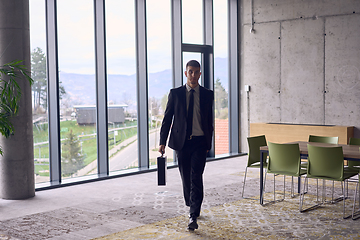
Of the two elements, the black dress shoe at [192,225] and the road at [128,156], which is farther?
the road at [128,156]

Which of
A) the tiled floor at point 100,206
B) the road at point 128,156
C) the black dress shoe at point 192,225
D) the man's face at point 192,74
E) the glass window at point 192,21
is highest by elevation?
the glass window at point 192,21

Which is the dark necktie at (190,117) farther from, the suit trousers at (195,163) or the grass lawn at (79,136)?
the grass lawn at (79,136)

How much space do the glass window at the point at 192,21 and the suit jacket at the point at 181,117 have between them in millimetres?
4950

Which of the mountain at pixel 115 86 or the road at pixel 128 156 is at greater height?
the mountain at pixel 115 86

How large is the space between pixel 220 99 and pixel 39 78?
15.7 ft

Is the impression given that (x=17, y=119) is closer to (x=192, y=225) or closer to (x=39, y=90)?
(x=39, y=90)

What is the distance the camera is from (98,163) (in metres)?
7.57

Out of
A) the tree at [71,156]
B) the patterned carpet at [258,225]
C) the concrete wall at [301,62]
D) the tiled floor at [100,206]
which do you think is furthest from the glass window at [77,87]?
the concrete wall at [301,62]

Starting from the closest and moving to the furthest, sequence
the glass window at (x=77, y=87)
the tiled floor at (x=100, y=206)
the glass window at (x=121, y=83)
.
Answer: the tiled floor at (x=100, y=206) < the glass window at (x=77, y=87) < the glass window at (x=121, y=83)

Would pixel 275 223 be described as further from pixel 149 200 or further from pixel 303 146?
pixel 149 200

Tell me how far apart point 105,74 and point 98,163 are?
64.5 inches

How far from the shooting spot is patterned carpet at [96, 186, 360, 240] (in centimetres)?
406

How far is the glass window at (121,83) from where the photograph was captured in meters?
7.74

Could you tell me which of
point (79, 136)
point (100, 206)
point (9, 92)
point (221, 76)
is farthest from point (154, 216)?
point (221, 76)
